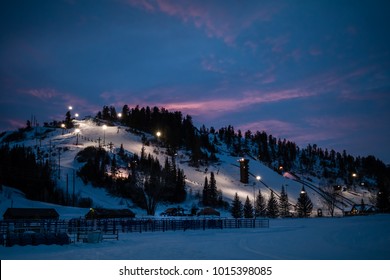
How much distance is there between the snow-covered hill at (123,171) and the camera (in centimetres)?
10500

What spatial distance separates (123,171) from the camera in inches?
5059

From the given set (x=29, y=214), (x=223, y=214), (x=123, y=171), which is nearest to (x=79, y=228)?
(x=29, y=214)

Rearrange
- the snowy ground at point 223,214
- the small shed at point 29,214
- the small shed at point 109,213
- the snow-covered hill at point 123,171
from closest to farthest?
the snowy ground at point 223,214 < the small shed at point 29,214 < the small shed at point 109,213 < the snow-covered hill at point 123,171

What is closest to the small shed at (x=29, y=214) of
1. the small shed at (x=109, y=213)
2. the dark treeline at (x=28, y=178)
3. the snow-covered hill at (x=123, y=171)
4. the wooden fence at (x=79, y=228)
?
the small shed at (x=109, y=213)

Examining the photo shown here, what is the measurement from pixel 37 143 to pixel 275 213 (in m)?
110

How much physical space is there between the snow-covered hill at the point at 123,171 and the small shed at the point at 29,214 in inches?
572

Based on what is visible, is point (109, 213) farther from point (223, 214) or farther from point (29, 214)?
point (223, 214)

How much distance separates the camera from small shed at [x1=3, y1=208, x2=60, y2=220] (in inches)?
2305

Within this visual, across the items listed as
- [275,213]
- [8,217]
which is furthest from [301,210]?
[8,217]

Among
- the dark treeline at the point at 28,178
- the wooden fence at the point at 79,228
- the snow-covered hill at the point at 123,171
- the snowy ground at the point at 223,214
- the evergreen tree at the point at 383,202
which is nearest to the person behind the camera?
the snowy ground at the point at 223,214

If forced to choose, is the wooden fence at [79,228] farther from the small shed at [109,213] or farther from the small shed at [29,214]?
the small shed at [109,213]

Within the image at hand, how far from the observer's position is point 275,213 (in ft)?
312

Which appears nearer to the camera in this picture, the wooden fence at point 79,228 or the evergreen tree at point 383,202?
the wooden fence at point 79,228
